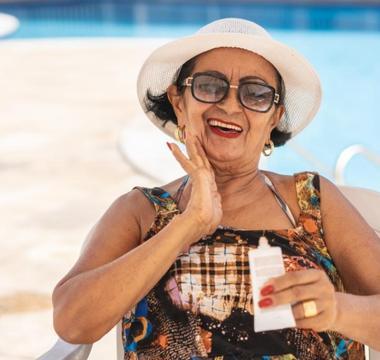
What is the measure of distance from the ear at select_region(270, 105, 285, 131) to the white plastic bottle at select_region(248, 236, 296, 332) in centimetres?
70

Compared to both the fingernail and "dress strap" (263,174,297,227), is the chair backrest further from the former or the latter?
the fingernail

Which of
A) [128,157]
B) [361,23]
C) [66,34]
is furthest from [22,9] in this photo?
[128,157]

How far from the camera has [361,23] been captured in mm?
17266

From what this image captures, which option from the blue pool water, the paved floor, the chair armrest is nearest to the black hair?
the chair armrest

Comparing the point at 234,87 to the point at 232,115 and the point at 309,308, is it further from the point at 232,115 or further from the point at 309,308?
the point at 309,308

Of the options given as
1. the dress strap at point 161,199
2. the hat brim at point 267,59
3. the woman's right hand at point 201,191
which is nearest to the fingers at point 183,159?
the woman's right hand at point 201,191

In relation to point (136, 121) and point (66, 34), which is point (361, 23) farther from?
point (136, 121)

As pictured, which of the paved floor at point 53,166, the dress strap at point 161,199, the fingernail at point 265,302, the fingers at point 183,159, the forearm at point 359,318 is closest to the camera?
the fingernail at point 265,302

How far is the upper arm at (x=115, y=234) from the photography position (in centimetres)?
245

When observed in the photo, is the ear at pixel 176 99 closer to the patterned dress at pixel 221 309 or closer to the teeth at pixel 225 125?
the teeth at pixel 225 125

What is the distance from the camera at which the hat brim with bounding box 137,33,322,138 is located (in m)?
2.51

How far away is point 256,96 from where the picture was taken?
8.24 feet

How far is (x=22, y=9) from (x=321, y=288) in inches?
764

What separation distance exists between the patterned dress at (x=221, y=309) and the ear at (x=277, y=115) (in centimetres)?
32
